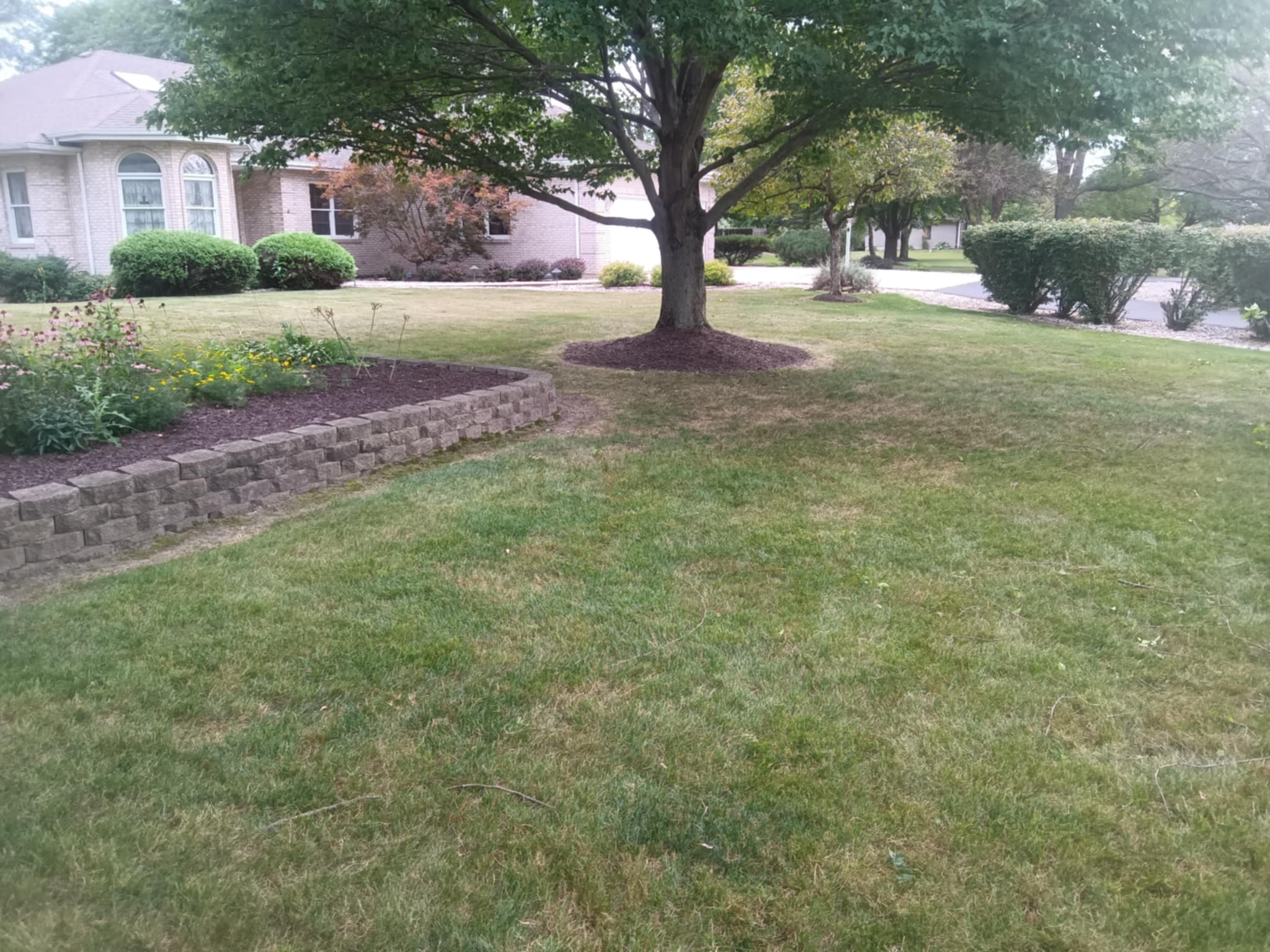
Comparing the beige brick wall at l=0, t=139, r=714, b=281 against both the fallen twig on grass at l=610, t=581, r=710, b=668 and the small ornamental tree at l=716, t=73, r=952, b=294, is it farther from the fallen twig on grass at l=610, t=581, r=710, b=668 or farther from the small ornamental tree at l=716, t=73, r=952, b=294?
the fallen twig on grass at l=610, t=581, r=710, b=668

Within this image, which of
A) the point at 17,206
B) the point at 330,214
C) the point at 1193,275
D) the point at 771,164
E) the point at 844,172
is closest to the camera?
the point at 771,164

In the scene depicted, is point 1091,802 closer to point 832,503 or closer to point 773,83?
point 832,503

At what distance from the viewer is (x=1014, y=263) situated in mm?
17359

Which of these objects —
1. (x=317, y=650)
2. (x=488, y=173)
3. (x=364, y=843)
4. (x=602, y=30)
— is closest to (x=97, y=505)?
(x=317, y=650)

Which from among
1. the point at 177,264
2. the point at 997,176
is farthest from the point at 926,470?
the point at 997,176

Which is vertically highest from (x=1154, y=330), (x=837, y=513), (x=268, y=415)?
(x=1154, y=330)

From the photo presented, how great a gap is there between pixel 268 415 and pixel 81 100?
19.8 m

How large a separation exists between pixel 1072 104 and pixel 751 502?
447 centimetres

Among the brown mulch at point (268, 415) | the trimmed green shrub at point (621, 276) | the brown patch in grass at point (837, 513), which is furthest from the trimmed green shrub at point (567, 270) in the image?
the brown patch in grass at point (837, 513)

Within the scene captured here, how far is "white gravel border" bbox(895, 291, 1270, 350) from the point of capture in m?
13.8

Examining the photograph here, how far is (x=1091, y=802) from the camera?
2652mm

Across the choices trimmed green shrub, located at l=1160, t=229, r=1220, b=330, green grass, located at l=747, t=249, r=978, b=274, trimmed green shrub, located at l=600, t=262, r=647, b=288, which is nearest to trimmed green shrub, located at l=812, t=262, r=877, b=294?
trimmed green shrub, located at l=600, t=262, r=647, b=288

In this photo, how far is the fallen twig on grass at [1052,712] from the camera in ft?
9.98

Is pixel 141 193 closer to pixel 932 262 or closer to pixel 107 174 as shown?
pixel 107 174
